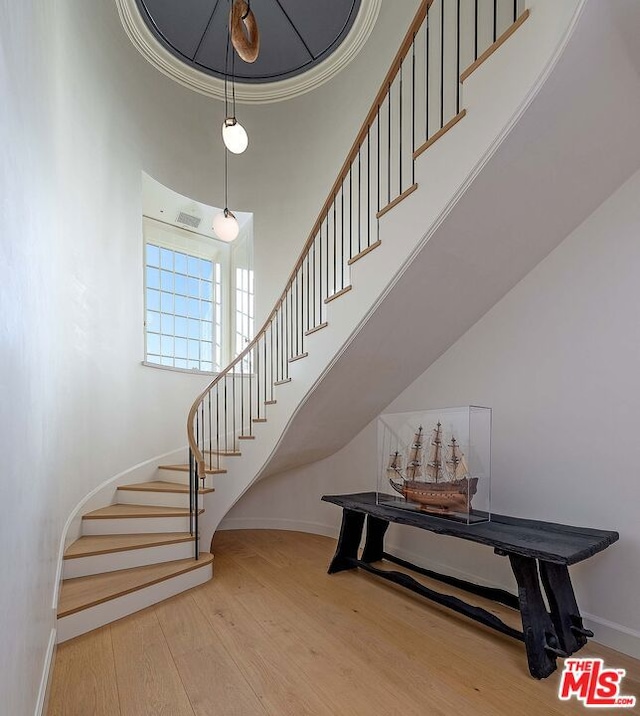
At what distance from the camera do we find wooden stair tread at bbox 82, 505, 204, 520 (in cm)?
329

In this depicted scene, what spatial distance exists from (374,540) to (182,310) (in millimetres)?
3452

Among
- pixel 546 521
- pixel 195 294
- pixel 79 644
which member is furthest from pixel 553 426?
pixel 195 294

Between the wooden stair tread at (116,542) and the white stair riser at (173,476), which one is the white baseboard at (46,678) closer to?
the wooden stair tread at (116,542)

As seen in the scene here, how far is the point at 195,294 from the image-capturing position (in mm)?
5410

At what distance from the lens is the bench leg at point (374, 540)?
3451 millimetres

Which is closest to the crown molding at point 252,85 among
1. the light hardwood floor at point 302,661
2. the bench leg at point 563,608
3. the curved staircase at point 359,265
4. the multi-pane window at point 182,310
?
the curved staircase at point 359,265

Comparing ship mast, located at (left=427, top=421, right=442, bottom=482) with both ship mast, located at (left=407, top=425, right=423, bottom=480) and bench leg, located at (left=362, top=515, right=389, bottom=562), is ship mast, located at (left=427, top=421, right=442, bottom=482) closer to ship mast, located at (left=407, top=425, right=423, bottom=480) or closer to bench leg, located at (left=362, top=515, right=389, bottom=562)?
ship mast, located at (left=407, top=425, right=423, bottom=480)

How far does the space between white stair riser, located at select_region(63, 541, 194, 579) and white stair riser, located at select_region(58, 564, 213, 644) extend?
8.3 inches

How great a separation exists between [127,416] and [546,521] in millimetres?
3520

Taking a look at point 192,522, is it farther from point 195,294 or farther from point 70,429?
point 195,294

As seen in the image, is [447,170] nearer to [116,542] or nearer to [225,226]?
[225,226]

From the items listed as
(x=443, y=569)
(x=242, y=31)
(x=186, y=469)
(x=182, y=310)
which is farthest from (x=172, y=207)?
(x=443, y=569)

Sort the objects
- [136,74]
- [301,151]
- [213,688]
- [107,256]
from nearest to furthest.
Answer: [213,688] < [107,256] < [136,74] < [301,151]

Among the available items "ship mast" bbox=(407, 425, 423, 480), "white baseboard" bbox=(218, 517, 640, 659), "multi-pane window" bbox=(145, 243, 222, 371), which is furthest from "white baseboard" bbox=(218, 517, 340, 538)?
"ship mast" bbox=(407, 425, 423, 480)
